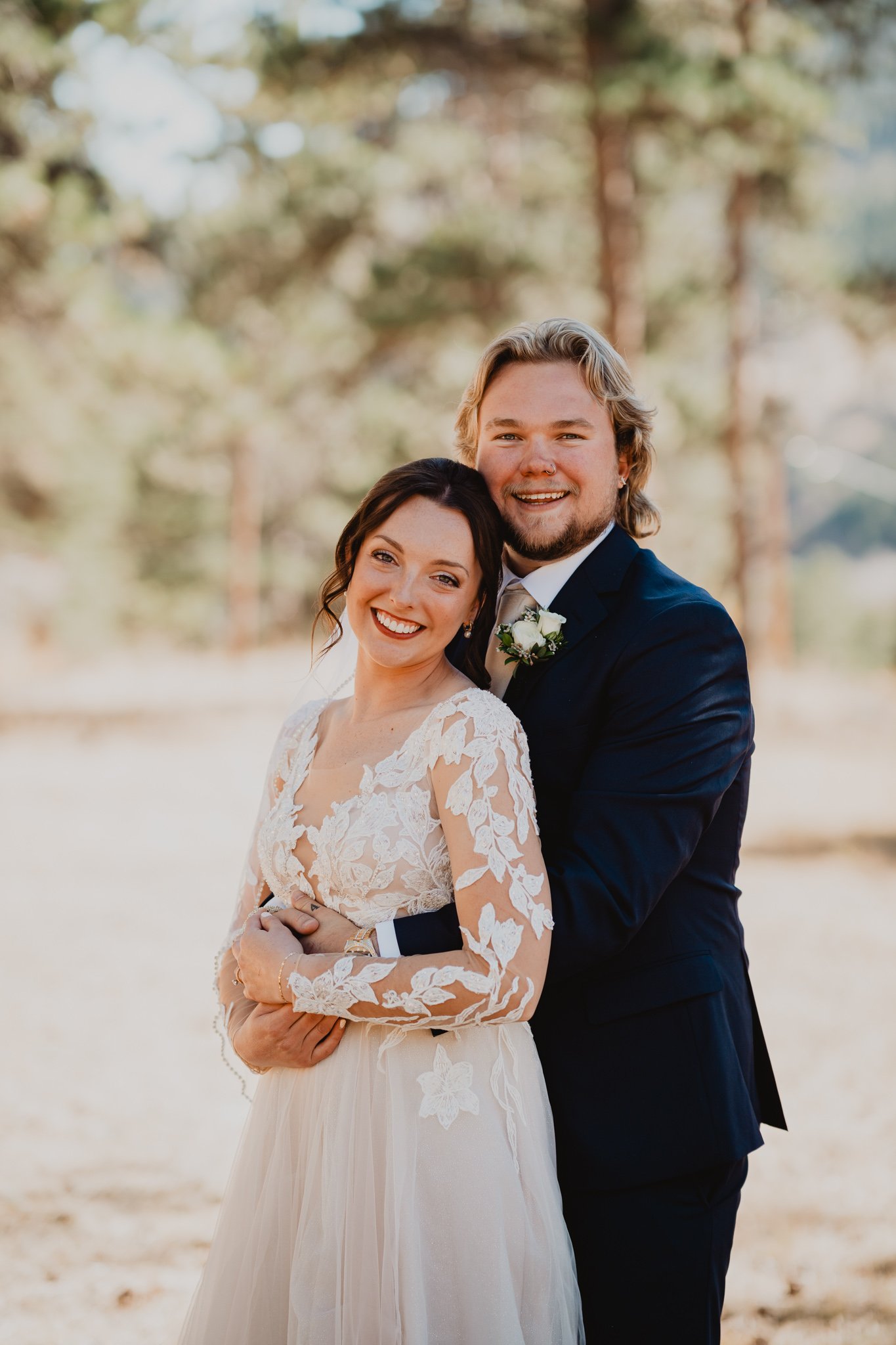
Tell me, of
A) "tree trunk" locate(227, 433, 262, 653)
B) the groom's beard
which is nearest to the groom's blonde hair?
the groom's beard

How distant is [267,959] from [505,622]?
3.42ft

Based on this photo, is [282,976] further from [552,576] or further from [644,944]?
[552,576]

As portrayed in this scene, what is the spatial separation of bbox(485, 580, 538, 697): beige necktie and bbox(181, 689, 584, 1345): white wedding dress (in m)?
0.37

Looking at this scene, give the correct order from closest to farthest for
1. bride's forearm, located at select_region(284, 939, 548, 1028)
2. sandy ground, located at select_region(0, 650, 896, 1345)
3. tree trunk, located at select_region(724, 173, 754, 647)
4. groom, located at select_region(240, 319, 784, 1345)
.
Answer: bride's forearm, located at select_region(284, 939, 548, 1028) < groom, located at select_region(240, 319, 784, 1345) < sandy ground, located at select_region(0, 650, 896, 1345) < tree trunk, located at select_region(724, 173, 754, 647)

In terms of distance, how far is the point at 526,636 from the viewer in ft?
9.04

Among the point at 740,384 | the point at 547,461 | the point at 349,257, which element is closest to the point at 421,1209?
the point at 547,461

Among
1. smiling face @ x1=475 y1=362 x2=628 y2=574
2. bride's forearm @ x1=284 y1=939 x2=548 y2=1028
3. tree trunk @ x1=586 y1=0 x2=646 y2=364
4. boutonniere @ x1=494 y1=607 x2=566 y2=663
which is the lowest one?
bride's forearm @ x1=284 y1=939 x2=548 y2=1028

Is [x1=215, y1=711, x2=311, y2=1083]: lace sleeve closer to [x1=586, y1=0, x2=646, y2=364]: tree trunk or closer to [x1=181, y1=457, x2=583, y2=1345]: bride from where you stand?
[x1=181, y1=457, x2=583, y2=1345]: bride

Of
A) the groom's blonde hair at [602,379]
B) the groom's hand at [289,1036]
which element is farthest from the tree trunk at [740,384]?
the groom's hand at [289,1036]

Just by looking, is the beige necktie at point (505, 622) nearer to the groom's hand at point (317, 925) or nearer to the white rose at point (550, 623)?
the white rose at point (550, 623)

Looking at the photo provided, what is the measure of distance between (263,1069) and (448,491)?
136 centimetres

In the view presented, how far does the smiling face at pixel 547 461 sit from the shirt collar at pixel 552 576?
16 mm

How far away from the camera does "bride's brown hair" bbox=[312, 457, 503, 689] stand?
2740 millimetres

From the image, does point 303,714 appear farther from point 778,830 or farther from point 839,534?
point 839,534
